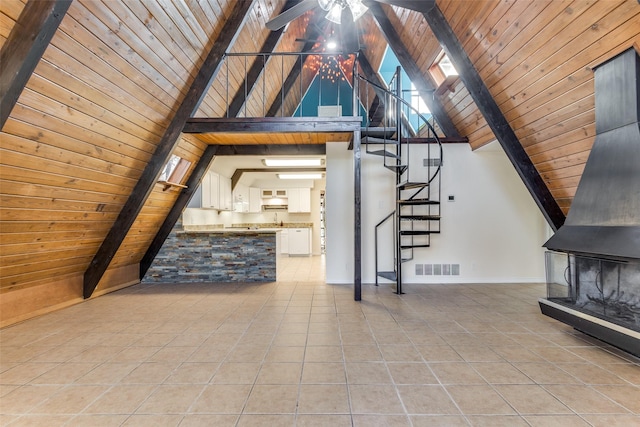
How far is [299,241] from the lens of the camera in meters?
8.71

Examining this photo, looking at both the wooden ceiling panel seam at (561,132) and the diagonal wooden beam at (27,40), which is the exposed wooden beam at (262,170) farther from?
the diagonal wooden beam at (27,40)

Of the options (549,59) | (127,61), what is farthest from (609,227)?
(127,61)

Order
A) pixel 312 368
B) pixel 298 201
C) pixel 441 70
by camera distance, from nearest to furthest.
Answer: pixel 312 368
pixel 441 70
pixel 298 201

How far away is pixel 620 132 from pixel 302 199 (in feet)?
23.5

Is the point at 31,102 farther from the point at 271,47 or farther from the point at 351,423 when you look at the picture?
the point at 271,47

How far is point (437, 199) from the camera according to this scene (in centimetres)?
500

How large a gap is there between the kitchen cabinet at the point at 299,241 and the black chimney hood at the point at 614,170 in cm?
658

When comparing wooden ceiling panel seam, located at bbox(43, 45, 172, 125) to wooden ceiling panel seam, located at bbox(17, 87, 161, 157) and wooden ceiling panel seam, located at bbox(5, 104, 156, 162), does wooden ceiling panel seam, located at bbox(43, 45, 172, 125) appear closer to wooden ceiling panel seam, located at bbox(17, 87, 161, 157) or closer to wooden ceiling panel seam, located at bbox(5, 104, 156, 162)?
wooden ceiling panel seam, located at bbox(17, 87, 161, 157)

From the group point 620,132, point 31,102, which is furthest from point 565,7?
point 31,102

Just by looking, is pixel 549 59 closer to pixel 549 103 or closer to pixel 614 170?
pixel 549 103

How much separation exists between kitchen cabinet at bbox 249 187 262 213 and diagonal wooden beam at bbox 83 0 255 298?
194 inches

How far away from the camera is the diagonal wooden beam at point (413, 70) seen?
15.3 ft

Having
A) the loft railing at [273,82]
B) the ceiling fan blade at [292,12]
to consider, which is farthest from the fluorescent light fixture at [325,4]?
the loft railing at [273,82]

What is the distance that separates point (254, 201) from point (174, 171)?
4.34 m
